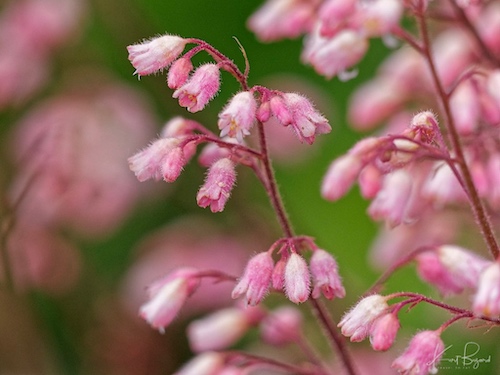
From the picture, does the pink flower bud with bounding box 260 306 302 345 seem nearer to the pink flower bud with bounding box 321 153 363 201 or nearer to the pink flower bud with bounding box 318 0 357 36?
the pink flower bud with bounding box 321 153 363 201

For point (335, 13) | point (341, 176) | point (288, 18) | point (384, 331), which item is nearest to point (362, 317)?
point (384, 331)

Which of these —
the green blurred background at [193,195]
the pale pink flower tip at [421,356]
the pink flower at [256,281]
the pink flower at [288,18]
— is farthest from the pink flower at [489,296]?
the green blurred background at [193,195]

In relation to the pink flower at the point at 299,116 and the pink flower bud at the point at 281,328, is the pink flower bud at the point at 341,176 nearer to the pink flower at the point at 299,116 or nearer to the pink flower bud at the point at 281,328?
the pink flower at the point at 299,116

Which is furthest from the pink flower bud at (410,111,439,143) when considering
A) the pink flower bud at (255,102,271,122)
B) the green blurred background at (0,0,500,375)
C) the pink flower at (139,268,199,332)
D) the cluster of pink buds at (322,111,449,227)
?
the green blurred background at (0,0,500,375)

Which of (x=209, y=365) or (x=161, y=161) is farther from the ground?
(x=161, y=161)

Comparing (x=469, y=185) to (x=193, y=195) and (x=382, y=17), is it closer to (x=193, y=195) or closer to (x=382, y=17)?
(x=382, y=17)
